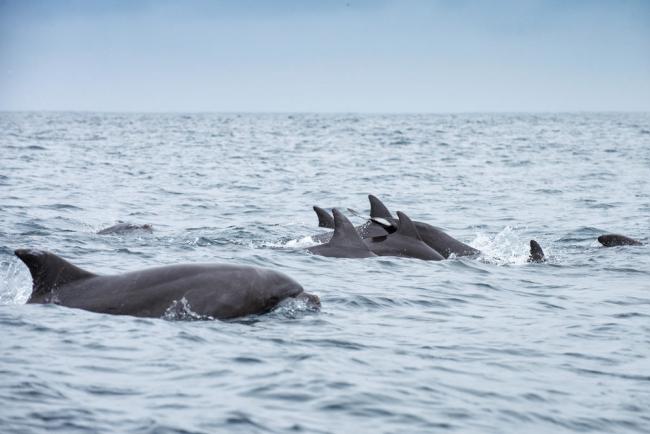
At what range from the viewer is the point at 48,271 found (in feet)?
38.2

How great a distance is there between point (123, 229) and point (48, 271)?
904cm

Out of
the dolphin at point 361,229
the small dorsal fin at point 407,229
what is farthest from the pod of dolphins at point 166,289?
the dolphin at point 361,229

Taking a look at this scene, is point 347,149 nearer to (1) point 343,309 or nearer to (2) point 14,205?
(2) point 14,205

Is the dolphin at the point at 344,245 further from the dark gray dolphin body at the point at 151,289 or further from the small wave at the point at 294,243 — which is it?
the dark gray dolphin body at the point at 151,289

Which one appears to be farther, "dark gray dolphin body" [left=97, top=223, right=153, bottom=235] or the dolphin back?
"dark gray dolphin body" [left=97, top=223, right=153, bottom=235]

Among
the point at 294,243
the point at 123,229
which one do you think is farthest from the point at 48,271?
the point at 123,229

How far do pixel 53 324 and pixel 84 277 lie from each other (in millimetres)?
831

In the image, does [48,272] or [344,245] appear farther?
[344,245]

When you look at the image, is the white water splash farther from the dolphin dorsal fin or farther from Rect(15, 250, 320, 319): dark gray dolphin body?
the dolphin dorsal fin

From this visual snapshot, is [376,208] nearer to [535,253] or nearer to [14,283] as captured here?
[535,253]

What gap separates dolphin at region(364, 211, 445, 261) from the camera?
59.0 feet

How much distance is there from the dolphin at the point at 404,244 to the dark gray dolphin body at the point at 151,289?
6.14m

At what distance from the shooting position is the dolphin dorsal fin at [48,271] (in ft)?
37.7

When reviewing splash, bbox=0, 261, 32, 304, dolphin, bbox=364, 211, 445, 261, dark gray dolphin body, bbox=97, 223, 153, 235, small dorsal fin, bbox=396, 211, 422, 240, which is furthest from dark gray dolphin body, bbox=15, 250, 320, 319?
dark gray dolphin body, bbox=97, 223, 153, 235
